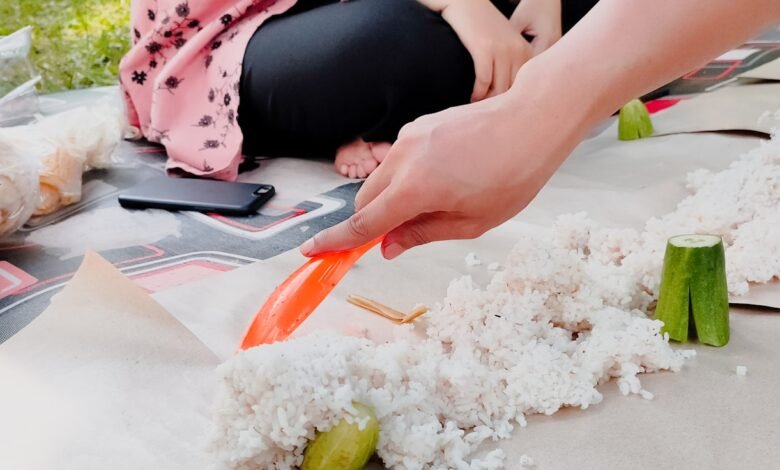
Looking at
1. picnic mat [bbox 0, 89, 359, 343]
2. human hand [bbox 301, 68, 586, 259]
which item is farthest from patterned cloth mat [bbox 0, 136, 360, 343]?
human hand [bbox 301, 68, 586, 259]

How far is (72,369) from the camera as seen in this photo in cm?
67

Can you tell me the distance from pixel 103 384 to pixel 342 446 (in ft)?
0.82

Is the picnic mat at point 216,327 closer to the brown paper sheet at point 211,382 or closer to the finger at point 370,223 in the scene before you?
the brown paper sheet at point 211,382

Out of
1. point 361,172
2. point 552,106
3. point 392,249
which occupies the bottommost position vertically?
point 361,172

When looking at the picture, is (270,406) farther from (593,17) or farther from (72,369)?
(593,17)

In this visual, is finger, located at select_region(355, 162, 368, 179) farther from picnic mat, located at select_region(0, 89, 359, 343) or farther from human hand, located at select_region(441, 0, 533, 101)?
human hand, located at select_region(441, 0, 533, 101)

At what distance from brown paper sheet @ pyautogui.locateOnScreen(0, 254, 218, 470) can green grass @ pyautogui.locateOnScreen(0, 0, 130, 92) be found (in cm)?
126

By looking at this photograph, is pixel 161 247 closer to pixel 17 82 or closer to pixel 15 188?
pixel 15 188

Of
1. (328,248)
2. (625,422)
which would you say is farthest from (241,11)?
(625,422)

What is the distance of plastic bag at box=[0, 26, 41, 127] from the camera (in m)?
1.38

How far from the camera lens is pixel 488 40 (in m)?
1.14

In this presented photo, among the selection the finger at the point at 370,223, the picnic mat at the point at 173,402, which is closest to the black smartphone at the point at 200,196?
the picnic mat at the point at 173,402

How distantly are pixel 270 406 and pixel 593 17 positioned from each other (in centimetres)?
38

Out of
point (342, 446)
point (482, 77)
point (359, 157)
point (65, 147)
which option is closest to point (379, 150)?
point (359, 157)
